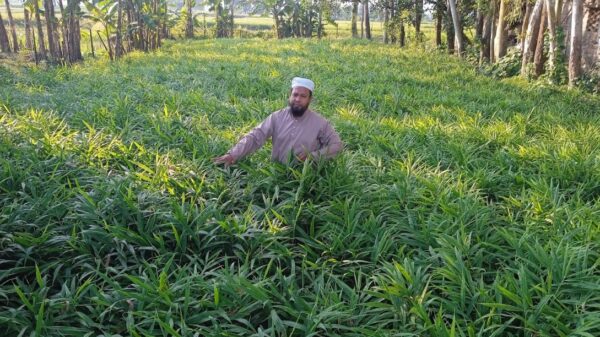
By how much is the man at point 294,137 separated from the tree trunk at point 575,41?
23.5 ft

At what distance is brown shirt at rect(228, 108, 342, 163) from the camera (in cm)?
391

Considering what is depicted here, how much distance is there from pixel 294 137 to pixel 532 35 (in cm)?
977

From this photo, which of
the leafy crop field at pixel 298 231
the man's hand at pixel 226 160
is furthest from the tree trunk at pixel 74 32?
the man's hand at pixel 226 160

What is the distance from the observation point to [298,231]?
3301mm

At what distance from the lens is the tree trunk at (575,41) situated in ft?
28.0

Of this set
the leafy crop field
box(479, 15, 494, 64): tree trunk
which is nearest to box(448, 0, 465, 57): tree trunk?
box(479, 15, 494, 64): tree trunk

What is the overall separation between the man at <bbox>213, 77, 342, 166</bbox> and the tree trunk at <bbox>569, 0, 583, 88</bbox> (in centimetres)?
716

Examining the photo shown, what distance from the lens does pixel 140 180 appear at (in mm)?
3781

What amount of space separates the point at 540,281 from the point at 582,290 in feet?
0.67

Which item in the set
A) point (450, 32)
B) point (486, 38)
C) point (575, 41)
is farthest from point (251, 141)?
point (450, 32)

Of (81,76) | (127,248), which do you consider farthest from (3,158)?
(81,76)

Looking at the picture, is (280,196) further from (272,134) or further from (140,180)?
(140,180)

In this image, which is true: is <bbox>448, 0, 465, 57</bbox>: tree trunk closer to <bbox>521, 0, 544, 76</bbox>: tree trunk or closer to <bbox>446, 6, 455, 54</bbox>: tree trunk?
<bbox>446, 6, 455, 54</bbox>: tree trunk

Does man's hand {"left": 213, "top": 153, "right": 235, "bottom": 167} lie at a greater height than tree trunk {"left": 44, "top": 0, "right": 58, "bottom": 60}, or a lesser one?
lesser
